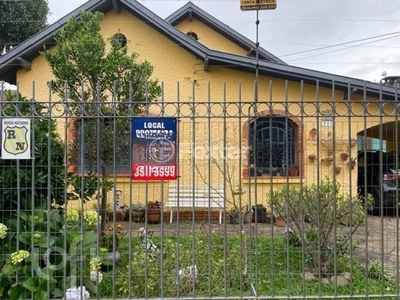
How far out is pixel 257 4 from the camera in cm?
893

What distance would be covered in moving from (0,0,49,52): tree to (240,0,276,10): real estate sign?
14.5m

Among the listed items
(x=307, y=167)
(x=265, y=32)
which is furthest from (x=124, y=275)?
(x=265, y=32)

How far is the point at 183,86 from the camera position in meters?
10.2

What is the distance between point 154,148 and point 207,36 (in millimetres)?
11998

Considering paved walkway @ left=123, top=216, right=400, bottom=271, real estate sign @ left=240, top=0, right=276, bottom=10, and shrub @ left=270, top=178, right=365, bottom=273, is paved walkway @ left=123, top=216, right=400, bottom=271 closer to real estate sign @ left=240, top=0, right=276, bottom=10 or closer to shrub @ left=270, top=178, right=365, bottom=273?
shrub @ left=270, top=178, right=365, bottom=273

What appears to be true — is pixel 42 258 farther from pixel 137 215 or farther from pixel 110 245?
pixel 137 215

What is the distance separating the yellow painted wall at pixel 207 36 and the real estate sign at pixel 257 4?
590 cm

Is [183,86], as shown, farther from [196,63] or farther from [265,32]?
[265,32]

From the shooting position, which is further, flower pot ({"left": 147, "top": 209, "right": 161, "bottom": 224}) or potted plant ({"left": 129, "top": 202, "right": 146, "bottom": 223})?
flower pot ({"left": 147, "top": 209, "right": 161, "bottom": 224})

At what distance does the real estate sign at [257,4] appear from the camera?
29.4 feet

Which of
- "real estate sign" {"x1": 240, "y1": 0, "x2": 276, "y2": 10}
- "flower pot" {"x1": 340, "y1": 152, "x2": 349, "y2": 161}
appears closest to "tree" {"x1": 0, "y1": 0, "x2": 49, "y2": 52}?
"real estate sign" {"x1": 240, "y1": 0, "x2": 276, "y2": 10}

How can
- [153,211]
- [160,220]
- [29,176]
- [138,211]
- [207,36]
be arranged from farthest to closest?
1. [207,36]
2. [153,211]
3. [138,211]
4. [160,220]
5. [29,176]

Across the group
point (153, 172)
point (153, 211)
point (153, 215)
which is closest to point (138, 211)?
point (153, 211)

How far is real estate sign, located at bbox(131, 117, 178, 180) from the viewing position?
401 centimetres
